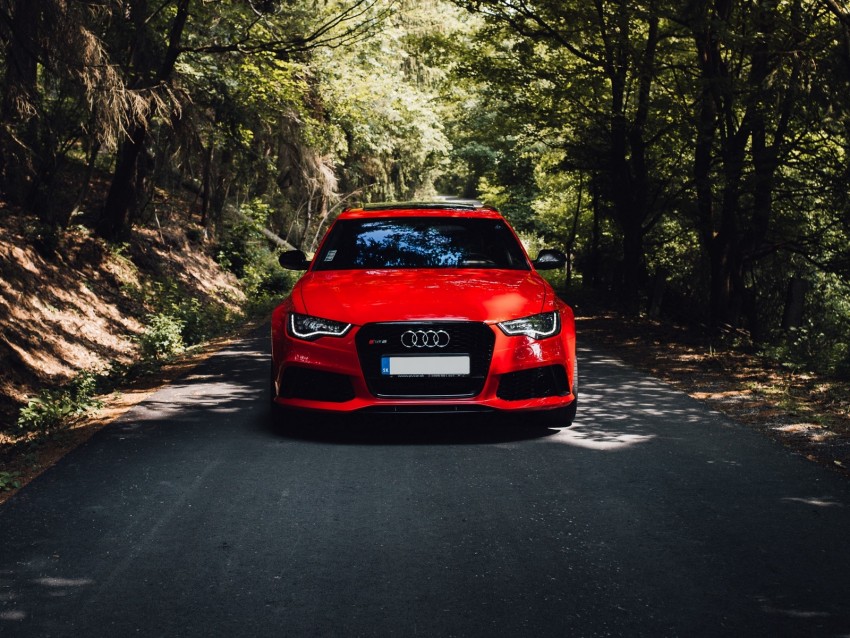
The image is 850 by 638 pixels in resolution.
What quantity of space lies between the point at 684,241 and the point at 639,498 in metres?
19.9

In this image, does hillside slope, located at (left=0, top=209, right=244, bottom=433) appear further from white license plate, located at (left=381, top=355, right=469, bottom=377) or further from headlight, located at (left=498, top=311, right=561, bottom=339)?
headlight, located at (left=498, top=311, right=561, bottom=339)

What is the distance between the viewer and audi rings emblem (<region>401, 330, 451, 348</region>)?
614 centimetres

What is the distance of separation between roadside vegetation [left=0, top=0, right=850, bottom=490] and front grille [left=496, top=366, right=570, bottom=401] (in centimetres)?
327

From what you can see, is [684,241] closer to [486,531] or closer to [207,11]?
[207,11]

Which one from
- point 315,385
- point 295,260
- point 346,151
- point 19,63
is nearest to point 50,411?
point 295,260

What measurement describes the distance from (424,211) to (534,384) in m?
2.22

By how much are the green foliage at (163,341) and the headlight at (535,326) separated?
276 inches

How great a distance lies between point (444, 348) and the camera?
6.15 meters

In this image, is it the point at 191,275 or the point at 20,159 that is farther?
the point at 191,275

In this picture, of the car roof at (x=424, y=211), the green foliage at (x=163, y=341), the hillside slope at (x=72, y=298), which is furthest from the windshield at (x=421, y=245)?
the green foliage at (x=163, y=341)

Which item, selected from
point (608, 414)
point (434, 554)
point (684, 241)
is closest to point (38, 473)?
point (434, 554)

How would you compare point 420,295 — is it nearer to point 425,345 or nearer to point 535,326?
point 425,345

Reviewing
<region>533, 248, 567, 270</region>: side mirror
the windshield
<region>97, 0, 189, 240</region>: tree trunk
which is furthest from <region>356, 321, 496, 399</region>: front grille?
<region>97, 0, 189, 240</region>: tree trunk

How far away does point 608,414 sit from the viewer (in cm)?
766
